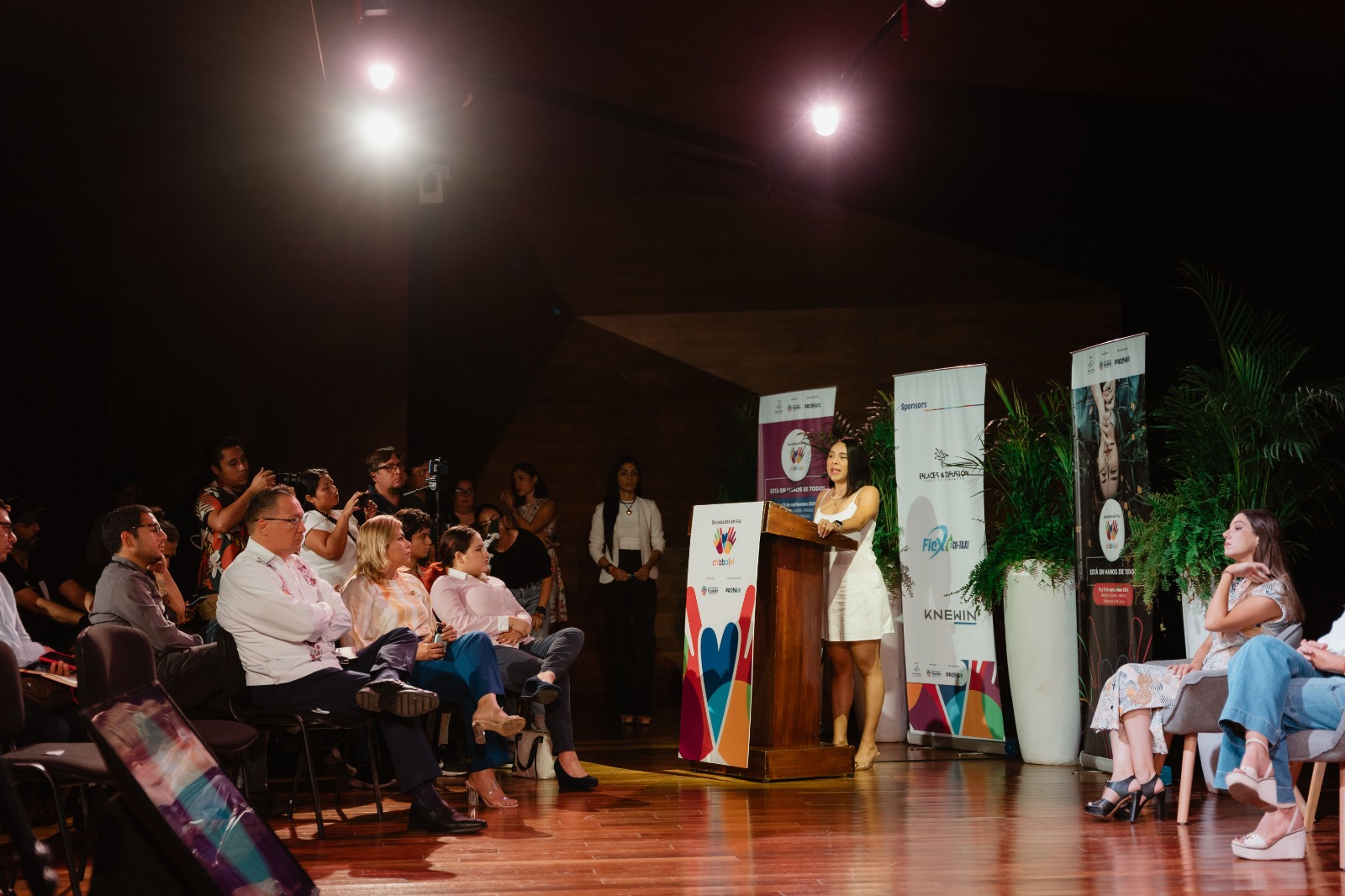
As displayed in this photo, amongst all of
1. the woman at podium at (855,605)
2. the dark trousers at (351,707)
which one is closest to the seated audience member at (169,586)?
the dark trousers at (351,707)

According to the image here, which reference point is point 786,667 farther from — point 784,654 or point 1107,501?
point 1107,501

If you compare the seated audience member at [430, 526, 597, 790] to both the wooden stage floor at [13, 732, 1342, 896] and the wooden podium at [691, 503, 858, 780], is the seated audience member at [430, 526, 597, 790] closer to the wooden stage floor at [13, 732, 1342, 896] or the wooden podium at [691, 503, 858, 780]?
the wooden stage floor at [13, 732, 1342, 896]

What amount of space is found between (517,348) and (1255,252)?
194 inches

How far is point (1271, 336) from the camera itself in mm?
5395

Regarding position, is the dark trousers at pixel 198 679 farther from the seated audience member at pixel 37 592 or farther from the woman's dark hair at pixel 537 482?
the woman's dark hair at pixel 537 482

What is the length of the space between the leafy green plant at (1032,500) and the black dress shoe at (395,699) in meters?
3.06

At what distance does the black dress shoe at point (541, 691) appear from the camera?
4918mm

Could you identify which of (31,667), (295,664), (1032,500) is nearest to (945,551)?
(1032,500)

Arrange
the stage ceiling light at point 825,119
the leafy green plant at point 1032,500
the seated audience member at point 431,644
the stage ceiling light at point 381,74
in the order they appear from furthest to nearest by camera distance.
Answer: the stage ceiling light at point 825,119
the stage ceiling light at point 381,74
the leafy green plant at point 1032,500
the seated audience member at point 431,644

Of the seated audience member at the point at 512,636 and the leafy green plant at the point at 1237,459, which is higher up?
the leafy green plant at the point at 1237,459

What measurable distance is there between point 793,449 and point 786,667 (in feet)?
6.99

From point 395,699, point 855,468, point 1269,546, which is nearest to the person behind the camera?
point 395,699

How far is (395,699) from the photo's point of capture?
Answer: 13.1 feet

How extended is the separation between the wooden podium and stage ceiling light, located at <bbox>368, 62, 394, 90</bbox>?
3456mm
